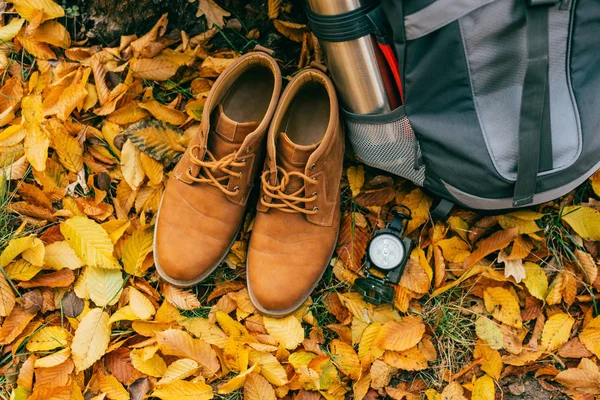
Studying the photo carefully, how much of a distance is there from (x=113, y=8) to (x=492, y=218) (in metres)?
1.42

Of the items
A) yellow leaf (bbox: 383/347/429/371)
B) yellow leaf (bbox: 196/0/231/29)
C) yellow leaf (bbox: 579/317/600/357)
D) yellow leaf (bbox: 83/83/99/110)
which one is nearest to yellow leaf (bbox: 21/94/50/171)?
yellow leaf (bbox: 83/83/99/110)

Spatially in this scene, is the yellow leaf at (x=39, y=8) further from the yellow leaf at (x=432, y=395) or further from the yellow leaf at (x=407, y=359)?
the yellow leaf at (x=432, y=395)

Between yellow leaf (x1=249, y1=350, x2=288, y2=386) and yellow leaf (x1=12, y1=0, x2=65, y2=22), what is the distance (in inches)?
49.9

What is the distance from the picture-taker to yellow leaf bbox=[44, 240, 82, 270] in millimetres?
1597

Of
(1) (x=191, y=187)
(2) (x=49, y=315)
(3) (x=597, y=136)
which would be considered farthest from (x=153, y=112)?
(3) (x=597, y=136)

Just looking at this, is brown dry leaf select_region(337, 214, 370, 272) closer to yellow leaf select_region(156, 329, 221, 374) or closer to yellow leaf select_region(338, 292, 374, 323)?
yellow leaf select_region(338, 292, 374, 323)

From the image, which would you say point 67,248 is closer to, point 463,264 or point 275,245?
point 275,245

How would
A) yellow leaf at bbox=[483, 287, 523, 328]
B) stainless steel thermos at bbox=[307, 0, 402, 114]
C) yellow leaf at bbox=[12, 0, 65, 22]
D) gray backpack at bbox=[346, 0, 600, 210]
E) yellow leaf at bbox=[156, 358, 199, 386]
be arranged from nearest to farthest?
gray backpack at bbox=[346, 0, 600, 210] < stainless steel thermos at bbox=[307, 0, 402, 114] < yellow leaf at bbox=[156, 358, 199, 386] < yellow leaf at bbox=[483, 287, 523, 328] < yellow leaf at bbox=[12, 0, 65, 22]

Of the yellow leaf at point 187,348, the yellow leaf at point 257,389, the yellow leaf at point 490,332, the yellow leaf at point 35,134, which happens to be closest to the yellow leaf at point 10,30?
the yellow leaf at point 35,134

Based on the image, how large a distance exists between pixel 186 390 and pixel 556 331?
1119 mm

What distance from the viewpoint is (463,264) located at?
1673mm

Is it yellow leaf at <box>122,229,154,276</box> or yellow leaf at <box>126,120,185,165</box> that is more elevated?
yellow leaf at <box>126,120,185,165</box>

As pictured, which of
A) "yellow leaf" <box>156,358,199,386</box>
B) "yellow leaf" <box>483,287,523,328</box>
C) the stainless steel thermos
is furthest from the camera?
"yellow leaf" <box>483,287,523,328</box>

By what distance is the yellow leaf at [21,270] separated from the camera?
1.57 m
